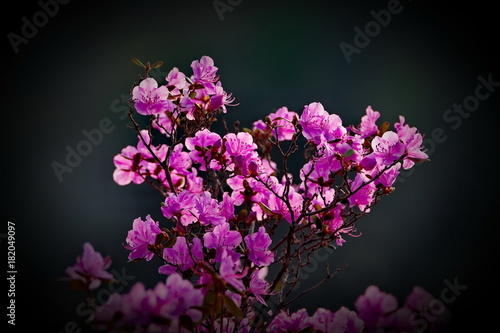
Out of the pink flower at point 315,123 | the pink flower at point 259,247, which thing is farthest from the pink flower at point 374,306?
the pink flower at point 315,123

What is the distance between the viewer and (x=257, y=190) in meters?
1.08

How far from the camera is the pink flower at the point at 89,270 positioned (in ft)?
2.33

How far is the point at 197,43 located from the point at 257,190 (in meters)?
1.27

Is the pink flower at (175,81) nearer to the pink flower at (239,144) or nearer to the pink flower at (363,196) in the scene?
the pink flower at (239,144)

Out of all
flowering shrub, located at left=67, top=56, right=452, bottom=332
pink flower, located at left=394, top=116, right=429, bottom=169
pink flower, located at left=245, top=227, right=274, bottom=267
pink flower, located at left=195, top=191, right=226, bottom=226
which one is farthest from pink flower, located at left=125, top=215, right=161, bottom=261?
pink flower, located at left=394, top=116, right=429, bottom=169

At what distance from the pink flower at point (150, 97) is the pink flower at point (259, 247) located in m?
0.43

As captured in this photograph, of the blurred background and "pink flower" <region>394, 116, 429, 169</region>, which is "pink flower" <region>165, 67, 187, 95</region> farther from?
the blurred background

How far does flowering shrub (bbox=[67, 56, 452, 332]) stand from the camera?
2.28ft

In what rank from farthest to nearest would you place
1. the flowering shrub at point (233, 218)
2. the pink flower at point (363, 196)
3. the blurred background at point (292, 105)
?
the blurred background at point (292, 105) < the pink flower at point (363, 196) < the flowering shrub at point (233, 218)

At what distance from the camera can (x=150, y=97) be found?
100 centimetres

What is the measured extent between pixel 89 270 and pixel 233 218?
0.44 metres

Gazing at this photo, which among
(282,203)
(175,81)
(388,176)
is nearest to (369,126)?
(388,176)

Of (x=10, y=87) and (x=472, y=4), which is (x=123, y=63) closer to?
(x=10, y=87)

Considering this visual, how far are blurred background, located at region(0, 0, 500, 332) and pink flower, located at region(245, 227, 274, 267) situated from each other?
106cm
